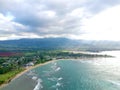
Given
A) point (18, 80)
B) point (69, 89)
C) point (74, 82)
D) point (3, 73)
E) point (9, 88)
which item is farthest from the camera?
point (3, 73)

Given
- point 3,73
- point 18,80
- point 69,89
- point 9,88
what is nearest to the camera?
point 69,89

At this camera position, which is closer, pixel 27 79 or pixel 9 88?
pixel 9 88

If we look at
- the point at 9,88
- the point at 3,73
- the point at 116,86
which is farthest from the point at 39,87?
the point at 3,73

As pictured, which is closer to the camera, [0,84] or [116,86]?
[116,86]

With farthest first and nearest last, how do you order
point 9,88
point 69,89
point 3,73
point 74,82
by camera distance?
point 3,73 < point 74,82 < point 9,88 < point 69,89

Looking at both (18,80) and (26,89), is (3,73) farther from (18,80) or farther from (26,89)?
(26,89)

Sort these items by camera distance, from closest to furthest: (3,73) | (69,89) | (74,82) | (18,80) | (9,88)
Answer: (69,89) → (9,88) → (74,82) → (18,80) → (3,73)

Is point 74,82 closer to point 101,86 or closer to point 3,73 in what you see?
point 101,86

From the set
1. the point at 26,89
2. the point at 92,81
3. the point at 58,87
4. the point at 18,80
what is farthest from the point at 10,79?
the point at 92,81

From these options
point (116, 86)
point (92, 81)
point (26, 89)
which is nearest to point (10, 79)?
point (26, 89)
